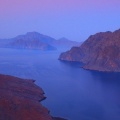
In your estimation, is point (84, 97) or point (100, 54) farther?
point (100, 54)

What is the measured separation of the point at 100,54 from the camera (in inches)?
5620

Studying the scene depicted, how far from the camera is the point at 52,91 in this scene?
3295 inches

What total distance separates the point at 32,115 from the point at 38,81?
5235 cm

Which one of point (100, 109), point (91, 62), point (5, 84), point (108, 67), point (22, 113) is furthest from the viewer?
point (91, 62)

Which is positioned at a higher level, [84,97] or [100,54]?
[100,54]

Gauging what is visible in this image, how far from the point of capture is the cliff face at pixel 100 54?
438 ft

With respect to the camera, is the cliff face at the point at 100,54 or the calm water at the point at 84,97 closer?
the calm water at the point at 84,97

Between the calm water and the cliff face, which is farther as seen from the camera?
the cliff face

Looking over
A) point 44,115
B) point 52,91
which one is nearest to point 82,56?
point 52,91

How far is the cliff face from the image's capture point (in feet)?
438

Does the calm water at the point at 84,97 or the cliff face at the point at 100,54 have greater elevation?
the cliff face at the point at 100,54

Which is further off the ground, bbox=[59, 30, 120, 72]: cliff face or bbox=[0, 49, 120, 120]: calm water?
bbox=[59, 30, 120, 72]: cliff face

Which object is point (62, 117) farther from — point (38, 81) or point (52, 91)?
point (38, 81)

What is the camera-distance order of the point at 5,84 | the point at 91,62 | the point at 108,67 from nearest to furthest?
the point at 5,84 → the point at 108,67 → the point at 91,62
